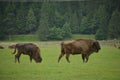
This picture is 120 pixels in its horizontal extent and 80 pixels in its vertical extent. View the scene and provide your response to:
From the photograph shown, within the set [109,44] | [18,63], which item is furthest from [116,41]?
[18,63]

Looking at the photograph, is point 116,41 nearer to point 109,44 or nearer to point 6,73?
point 109,44

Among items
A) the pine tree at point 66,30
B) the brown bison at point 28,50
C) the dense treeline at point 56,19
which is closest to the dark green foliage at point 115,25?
the dense treeline at point 56,19

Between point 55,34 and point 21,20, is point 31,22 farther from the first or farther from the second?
point 55,34

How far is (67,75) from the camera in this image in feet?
63.7

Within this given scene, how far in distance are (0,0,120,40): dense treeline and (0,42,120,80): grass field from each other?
0.62 feet

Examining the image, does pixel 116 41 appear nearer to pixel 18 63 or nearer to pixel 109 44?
pixel 109 44

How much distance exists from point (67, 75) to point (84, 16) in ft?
2.69

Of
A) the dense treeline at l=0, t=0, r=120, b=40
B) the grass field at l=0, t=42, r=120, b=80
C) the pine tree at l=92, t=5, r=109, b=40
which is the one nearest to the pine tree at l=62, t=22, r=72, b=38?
the dense treeline at l=0, t=0, r=120, b=40

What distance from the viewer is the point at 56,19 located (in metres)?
19.5

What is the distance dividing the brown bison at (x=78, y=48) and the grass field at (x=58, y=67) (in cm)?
6

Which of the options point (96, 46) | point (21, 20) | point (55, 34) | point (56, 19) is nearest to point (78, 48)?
point (96, 46)

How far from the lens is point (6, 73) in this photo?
1941 centimetres

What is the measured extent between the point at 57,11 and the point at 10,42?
2.45 ft

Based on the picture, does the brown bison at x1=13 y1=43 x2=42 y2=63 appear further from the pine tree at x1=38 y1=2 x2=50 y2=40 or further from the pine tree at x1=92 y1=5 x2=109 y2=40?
the pine tree at x1=92 y1=5 x2=109 y2=40
